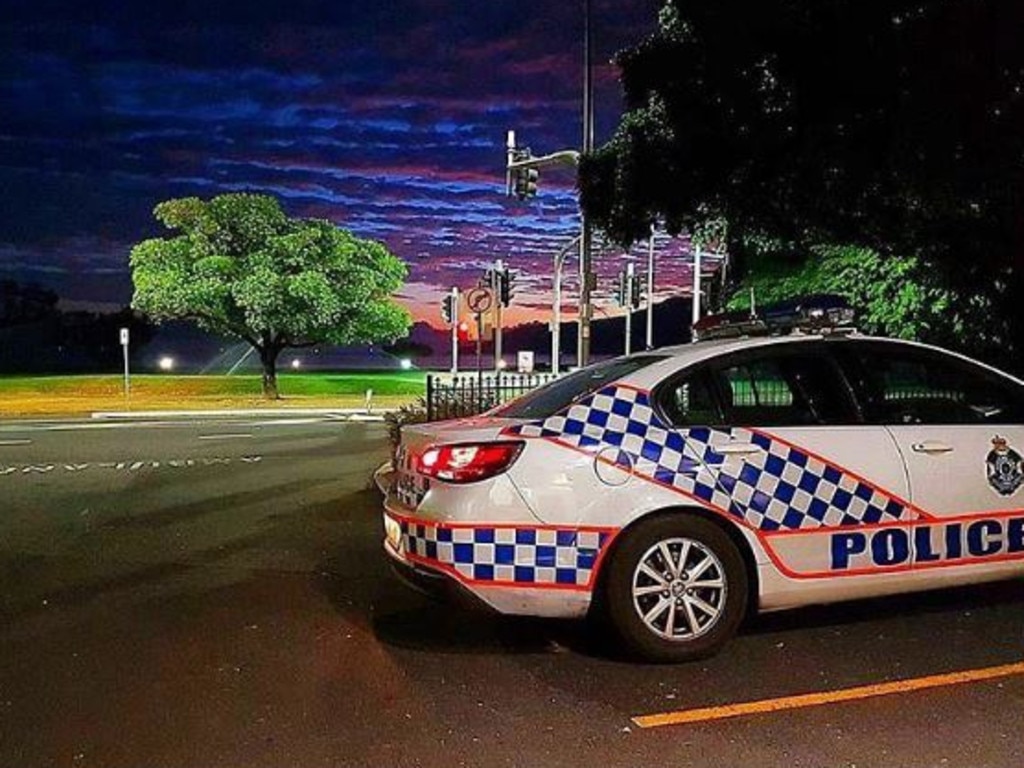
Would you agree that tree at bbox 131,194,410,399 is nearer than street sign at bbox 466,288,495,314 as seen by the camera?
No

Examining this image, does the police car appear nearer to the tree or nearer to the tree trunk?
the tree

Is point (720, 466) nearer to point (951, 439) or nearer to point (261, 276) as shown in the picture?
point (951, 439)

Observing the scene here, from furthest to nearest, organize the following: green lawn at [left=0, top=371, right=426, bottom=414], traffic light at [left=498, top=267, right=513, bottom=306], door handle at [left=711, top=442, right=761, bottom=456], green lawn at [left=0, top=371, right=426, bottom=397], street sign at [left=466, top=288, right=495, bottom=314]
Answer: green lawn at [left=0, top=371, right=426, bottom=397] → green lawn at [left=0, top=371, right=426, bottom=414] → traffic light at [left=498, top=267, right=513, bottom=306] → street sign at [left=466, top=288, right=495, bottom=314] → door handle at [left=711, top=442, right=761, bottom=456]

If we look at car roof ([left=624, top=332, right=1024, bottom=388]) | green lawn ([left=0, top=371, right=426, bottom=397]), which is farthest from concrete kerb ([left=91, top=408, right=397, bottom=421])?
car roof ([left=624, top=332, right=1024, bottom=388])

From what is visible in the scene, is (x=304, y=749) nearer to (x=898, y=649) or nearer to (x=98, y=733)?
(x=98, y=733)

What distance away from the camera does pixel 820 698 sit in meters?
4.40

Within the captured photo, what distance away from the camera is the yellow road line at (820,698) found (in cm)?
420

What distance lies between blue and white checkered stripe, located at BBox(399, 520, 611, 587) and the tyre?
15 centimetres

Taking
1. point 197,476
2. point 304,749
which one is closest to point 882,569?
point 304,749

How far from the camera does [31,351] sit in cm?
7912

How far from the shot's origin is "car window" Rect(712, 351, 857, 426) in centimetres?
505

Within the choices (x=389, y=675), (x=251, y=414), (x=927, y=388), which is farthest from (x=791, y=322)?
(x=251, y=414)

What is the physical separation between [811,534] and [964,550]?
34.3 inches

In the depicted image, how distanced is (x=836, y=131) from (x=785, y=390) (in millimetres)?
4341
